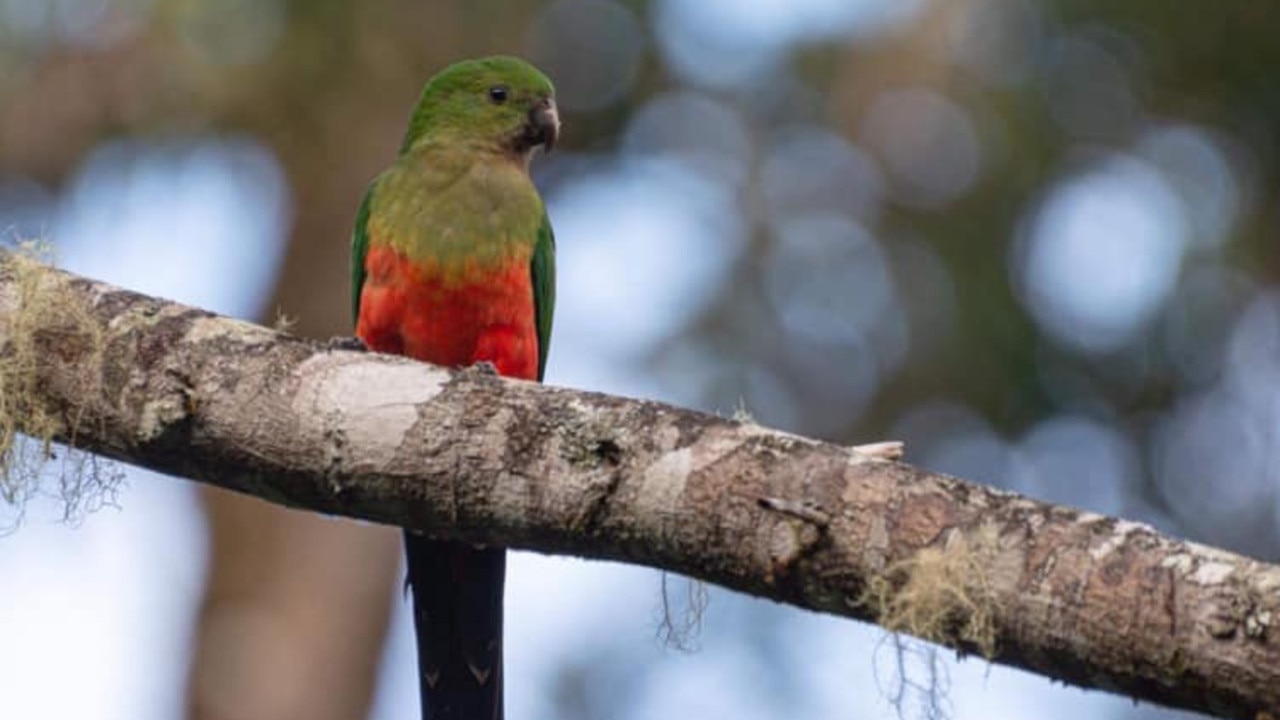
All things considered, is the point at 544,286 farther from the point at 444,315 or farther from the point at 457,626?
the point at 457,626

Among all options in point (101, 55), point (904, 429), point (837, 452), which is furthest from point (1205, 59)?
point (837, 452)

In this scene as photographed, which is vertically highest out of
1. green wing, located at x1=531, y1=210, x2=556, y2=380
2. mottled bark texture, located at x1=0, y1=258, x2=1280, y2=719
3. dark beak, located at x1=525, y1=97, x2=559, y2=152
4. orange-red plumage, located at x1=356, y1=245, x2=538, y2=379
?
dark beak, located at x1=525, y1=97, x2=559, y2=152

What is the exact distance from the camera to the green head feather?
17.3ft

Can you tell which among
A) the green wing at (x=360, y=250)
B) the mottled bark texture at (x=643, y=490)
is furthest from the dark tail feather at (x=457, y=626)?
the mottled bark texture at (x=643, y=490)

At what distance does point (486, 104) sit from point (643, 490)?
2748 millimetres

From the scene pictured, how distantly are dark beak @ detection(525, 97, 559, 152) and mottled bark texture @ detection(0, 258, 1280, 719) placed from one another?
2224 millimetres

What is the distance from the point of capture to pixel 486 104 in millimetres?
5340

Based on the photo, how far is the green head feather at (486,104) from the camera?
5285 millimetres

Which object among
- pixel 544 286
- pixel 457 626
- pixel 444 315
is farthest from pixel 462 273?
pixel 457 626

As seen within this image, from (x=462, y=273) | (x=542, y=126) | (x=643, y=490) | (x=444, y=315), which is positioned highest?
(x=542, y=126)

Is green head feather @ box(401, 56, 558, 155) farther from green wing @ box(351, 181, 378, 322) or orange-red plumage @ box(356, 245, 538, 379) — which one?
orange-red plumage @ box(356, 245, 538, 379)

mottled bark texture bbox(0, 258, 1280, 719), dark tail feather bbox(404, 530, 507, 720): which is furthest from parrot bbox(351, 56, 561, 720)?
mottled bark texture bbox(0, 258, 1280, 719)

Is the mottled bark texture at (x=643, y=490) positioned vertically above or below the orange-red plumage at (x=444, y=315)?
below

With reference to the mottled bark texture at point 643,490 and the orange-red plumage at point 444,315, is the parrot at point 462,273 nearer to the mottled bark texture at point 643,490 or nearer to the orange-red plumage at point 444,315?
the orange-red plumage at point 444,315
